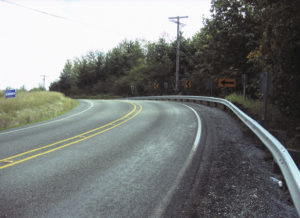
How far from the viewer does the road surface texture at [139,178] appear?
3510 millimetres

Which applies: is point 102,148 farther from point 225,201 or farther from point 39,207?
point 225,201

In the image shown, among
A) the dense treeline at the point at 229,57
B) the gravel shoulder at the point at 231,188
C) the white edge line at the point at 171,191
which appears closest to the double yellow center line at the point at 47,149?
the white edge line at the point at 171,191

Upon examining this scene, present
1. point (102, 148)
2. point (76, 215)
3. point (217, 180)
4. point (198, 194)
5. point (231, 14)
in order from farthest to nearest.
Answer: point (231, 14), point (102, 148), point (217, 180), point (198, 194), point (76, 215)

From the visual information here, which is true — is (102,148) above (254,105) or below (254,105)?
below

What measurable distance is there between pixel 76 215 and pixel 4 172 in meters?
2.53

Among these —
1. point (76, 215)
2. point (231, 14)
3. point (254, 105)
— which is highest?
point (231, 14)

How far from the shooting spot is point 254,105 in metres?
13.2

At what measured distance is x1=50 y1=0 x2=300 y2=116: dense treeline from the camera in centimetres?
933

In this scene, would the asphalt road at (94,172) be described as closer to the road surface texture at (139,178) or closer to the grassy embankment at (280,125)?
the road surface texture at (139,178)

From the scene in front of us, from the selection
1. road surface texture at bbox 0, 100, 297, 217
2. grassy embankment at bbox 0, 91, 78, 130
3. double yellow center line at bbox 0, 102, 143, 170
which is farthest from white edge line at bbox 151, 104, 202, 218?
grassy embankment at bbox 0, 91, 78, 130

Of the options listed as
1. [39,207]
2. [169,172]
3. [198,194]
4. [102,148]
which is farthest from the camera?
[102,148]

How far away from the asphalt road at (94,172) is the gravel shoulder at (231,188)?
0.88 ft

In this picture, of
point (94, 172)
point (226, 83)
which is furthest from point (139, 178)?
point (226, 83)

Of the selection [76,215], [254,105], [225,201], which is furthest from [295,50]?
[76,215]
